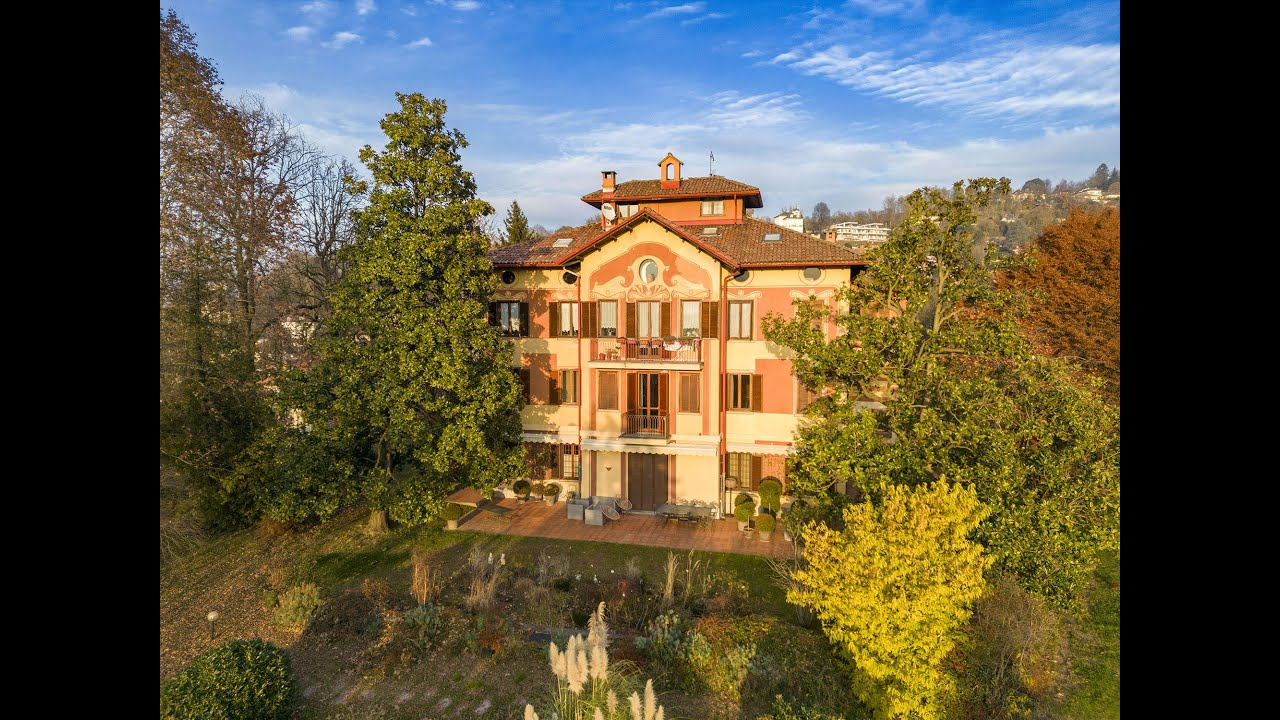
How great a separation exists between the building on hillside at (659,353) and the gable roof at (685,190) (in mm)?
1906

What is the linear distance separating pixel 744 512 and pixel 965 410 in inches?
331

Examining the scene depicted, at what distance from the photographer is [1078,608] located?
11.5 metres

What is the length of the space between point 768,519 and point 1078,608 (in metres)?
8.08

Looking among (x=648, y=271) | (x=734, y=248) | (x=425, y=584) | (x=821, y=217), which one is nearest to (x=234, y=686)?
(x=425, y=584)

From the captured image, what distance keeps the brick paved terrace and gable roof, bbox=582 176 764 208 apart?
12940 mm

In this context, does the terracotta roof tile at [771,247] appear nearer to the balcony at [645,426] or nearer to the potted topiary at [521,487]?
the balcony at [645,426]

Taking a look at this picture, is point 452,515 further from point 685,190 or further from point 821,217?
point 821,217

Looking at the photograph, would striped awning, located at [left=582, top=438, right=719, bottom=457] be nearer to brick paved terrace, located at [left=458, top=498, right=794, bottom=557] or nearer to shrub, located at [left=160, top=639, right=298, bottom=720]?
brick paved terrace, located at [left=458, top=498, right=794, bottom=557]

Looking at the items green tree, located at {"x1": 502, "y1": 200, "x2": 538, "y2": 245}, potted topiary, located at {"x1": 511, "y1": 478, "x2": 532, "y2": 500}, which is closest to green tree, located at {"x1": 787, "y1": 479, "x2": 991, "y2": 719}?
potted topiary, located at {"x1": 511, "y1": 478, "x2": 532, "y2": 500}

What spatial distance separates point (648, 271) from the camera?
2006 centimetres

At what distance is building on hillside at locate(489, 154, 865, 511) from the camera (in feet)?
63.2
